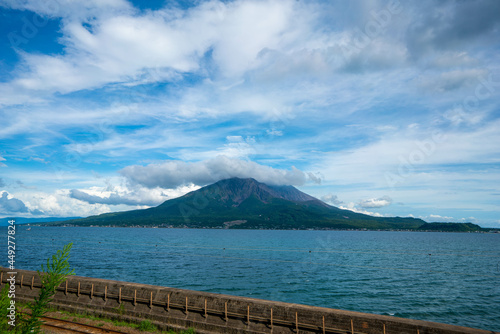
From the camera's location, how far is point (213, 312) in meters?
23.7

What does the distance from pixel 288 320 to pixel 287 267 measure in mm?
56189

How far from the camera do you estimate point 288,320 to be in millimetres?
22000

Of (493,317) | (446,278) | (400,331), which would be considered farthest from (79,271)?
(446,278)

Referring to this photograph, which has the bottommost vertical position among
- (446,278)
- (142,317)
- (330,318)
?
(446,278)

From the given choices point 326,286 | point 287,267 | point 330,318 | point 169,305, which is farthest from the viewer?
point 287,267

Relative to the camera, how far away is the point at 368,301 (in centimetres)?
4538

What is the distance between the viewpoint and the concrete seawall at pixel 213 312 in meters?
20.2

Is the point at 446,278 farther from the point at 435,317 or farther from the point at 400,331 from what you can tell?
the point at 400,331

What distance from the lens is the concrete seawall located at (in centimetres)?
2022

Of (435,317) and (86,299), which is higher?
(86,299)

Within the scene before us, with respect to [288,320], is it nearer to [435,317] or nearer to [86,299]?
[86,299]

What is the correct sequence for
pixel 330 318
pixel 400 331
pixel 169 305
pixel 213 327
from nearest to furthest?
1. pixel 400 331
2. pixel 330 318
3. pixel 213 327
4. pixel 169 305

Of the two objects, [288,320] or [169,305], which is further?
[169,305]

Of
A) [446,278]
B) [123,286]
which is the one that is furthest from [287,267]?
[123,286]
